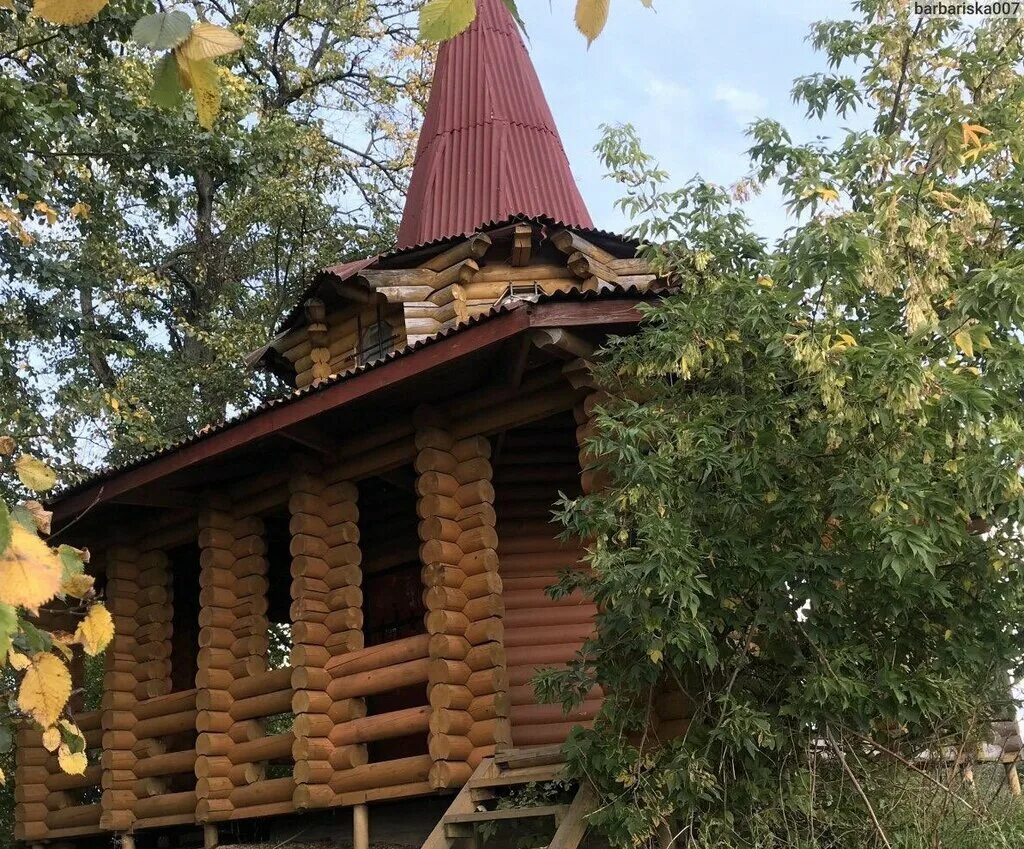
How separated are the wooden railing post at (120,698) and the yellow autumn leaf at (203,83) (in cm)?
1082

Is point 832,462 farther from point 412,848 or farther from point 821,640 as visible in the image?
point 412,848

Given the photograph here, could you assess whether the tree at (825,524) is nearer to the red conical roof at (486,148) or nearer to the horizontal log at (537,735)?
the horizontal log at (537,735)

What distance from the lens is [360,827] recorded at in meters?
9.41

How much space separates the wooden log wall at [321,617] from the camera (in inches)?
385

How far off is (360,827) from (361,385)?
3.49 meters

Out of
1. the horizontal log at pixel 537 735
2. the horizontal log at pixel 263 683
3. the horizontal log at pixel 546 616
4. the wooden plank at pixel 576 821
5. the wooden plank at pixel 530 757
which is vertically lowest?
the wooden plank at pixel 576 821

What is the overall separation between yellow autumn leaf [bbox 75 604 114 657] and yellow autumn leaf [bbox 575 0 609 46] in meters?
1.73

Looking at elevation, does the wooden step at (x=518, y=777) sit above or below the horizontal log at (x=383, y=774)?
below

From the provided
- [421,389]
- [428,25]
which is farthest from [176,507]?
[428,25]

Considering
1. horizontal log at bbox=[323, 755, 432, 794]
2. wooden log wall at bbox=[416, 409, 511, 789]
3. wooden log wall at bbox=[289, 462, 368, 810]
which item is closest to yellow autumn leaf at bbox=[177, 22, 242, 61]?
wooden log wall at bbox=[416, 409, 511, 789]

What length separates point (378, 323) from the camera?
43.2ft

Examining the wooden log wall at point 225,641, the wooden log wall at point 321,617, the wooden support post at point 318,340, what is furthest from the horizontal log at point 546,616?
the wooden support post at point 318,340

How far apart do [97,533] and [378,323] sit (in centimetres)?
376

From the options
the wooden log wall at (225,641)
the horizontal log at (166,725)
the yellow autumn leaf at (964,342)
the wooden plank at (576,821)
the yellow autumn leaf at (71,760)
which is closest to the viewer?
the yellow autumn leaf at (71,760)
